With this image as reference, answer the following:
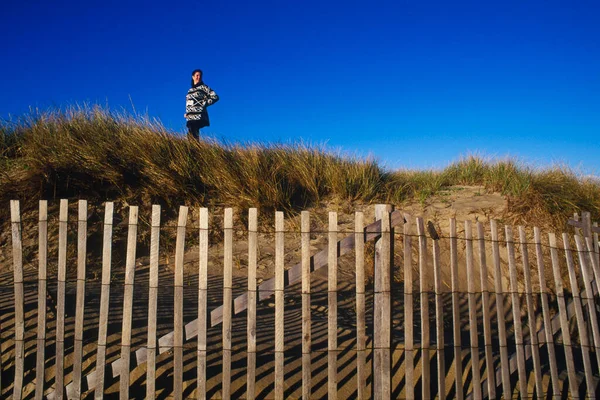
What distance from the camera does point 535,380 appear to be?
12.2ft

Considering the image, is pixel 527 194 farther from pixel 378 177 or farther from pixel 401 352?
pixel 401 352

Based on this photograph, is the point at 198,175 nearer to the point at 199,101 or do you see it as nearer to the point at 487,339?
the point at 199,101

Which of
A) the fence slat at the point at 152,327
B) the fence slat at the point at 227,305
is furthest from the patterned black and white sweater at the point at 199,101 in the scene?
the fence slat at the point at 227,305

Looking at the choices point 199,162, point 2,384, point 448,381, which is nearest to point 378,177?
point 199,162

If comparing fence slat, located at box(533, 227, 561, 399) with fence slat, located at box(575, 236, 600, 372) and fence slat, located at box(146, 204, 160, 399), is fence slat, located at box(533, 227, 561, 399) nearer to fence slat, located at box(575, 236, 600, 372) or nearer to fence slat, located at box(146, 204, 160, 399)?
fence slat, located at box(575, 236, 600, 372)

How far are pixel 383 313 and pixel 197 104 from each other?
6.88 m

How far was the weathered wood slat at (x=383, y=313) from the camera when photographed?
3207 mm

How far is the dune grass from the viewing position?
7.22 m

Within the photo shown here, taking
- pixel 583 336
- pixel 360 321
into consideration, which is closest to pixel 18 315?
pixel 360 321

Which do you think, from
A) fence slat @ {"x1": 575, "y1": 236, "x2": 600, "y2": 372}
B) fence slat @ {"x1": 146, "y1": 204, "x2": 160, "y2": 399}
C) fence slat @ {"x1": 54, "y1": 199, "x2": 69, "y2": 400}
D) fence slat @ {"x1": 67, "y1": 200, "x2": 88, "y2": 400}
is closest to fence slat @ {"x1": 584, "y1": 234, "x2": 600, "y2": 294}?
fence slat @ {"x1": 575, "y1": 236, "x2": 600, "y2": 372}

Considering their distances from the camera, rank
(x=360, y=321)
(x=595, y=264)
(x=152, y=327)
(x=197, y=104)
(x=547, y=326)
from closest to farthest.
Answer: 1. (x=152, y=327)
2. (x=360, y=321)
3. (x=547, y=326)
4. (x=595, y=264)
5. (x=197, y=104)

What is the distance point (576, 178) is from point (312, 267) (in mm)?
8125

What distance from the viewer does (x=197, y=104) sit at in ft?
29.1

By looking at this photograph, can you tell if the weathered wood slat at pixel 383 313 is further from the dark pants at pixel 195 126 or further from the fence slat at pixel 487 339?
the dark pants at pixel 195 126
